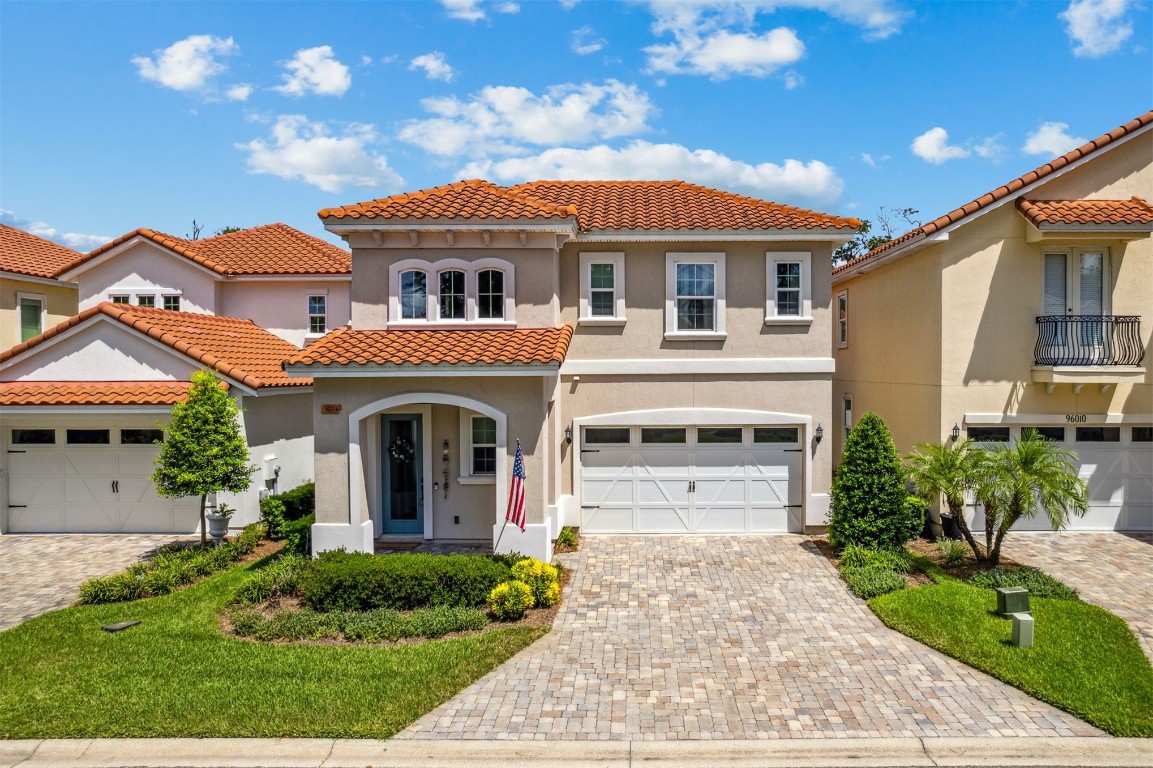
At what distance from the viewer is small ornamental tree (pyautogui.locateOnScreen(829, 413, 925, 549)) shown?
40.4ft

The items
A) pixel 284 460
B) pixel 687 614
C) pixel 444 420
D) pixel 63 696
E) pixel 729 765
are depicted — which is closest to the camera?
pixel 729 765

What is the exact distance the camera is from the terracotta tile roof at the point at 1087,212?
43.5 feet

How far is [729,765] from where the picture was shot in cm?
638

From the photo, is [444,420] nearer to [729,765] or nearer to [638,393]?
[638,393]

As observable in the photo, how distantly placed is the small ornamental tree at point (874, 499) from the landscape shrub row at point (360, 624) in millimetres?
7047

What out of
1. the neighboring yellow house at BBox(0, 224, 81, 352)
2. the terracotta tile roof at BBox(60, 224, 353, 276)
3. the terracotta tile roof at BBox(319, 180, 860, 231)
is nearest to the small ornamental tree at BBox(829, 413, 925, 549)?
the terracotta tile roof at BBox(319, 180, 860, 231)

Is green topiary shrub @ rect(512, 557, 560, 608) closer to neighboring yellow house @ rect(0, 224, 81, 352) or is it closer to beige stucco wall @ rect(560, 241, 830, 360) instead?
beige stucco wall @ rect(560, 241, 830, 360)

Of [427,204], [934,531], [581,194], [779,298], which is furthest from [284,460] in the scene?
[934,531]

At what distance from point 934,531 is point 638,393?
6.69 metres

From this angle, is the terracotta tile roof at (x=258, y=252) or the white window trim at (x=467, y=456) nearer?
the white window trim at (x=467, y=456)

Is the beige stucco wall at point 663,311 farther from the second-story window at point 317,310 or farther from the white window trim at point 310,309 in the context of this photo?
the second-story window at point 317,310

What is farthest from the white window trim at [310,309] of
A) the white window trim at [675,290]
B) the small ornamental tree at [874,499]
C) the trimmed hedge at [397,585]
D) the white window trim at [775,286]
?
the small ornamental tree at [874,499]

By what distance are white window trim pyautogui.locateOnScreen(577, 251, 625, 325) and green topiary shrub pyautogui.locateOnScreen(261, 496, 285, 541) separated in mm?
7202

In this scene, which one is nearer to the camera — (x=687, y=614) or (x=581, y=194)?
(x=687, y=614)
